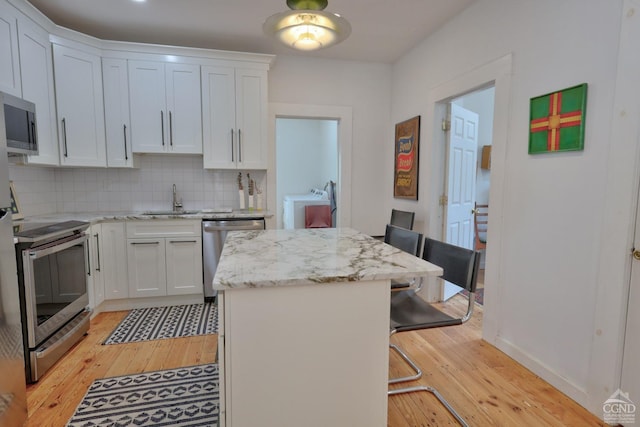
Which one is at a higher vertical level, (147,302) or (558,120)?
(558,120)

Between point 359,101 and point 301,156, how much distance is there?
283 centimetres

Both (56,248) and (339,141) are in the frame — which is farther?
(339,141)

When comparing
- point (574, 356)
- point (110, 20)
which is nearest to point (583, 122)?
point (574, 356)

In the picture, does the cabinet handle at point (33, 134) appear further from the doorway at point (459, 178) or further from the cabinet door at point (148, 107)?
the doorway at point (459, 178)

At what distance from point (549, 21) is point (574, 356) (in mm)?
1914

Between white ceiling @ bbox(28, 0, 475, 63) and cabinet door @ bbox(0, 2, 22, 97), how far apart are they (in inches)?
14.7

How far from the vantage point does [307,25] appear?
1.45m

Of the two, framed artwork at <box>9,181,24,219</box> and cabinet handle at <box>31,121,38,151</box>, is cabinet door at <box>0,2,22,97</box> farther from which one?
framed artwork at <box>9,181,24,219</box>

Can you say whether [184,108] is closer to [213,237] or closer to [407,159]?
[213,237]

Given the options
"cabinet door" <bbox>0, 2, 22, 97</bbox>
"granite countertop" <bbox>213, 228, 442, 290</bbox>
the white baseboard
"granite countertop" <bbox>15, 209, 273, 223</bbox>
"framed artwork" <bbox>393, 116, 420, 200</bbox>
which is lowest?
the white baseboard

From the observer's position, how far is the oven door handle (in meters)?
1.98

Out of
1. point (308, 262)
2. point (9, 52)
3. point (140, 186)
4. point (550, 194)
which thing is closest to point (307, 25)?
point (308, 262)

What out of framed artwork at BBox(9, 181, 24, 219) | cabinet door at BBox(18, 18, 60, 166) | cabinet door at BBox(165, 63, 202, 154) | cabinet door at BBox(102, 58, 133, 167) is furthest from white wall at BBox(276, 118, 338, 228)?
framed artwork at BBox(9, 181, 24, 219)

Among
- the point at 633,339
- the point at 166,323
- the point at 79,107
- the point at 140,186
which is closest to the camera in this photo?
the point at 633,339
